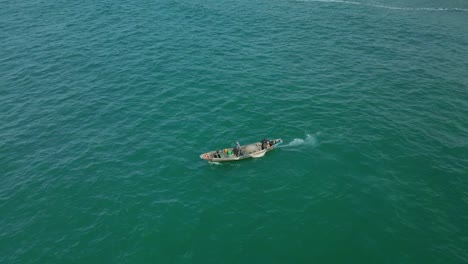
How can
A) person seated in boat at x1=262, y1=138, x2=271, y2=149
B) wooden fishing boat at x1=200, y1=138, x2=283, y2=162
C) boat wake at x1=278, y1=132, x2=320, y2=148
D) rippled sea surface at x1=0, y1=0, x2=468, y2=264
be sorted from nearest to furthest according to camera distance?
1. rippled sea surface at x1=0, y1=0, x2=468, y2=264
2. wooden fishing boat at x1=200, y1=138, x2=283, y2=162
3. person seated in boat at x1=262, y1=138, x2=271, y2=149
4. boat wake at x1=278, y1=132, x2=320, y2=148

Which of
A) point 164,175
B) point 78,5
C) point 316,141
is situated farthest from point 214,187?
point 78,5

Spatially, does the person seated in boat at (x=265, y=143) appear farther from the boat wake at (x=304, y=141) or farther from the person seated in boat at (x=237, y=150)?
the person seated in boat at (x=237, y=150)

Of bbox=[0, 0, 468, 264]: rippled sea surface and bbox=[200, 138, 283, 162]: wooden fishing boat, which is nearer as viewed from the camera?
bbox=[0, 0, 468, 264]: rippled sea surface

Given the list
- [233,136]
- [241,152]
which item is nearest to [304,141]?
[241,152]

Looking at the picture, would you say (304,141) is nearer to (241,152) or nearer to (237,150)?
(241,152)

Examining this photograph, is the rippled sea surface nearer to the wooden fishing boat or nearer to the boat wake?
the boat wake

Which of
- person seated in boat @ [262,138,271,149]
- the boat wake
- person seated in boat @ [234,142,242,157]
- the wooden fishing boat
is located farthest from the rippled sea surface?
person seated in boat @ [262,138,271,149]
